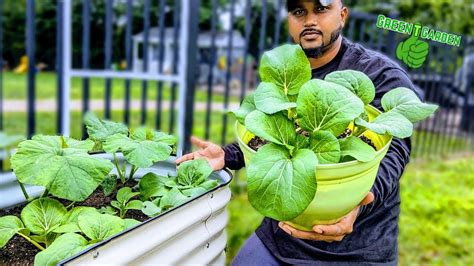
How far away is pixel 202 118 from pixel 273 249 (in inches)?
159

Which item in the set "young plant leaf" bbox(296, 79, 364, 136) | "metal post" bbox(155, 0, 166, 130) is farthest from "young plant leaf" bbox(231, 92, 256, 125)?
"metal post" bbox(155, 0, 166, 130)

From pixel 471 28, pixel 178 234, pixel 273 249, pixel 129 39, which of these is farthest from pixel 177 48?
pixel 178 234

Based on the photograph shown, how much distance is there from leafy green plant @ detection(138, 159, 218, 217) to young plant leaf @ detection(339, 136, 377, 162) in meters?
0.22

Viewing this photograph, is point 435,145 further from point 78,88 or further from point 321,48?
point 321,48

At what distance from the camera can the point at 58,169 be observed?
78 cm

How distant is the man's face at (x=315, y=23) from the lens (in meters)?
1.15

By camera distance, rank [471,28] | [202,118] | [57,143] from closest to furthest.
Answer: [57,143], [471,28], [202,118]

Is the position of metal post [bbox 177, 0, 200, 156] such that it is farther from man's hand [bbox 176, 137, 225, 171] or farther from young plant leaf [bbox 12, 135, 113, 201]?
young plant leaf [bbox 12, 135, 113, 201]

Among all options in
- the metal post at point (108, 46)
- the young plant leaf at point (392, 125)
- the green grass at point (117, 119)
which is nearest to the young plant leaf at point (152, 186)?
the young plant leaf at point (392, 125)

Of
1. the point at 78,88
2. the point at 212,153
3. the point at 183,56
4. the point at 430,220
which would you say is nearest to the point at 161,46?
the point at 183,56

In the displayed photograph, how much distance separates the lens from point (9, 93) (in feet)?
23.3

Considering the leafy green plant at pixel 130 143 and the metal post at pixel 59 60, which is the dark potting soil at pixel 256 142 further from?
the metal post at pixel 59 60

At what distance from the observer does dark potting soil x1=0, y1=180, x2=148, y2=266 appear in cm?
77

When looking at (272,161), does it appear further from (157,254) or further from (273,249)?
(273,249)
